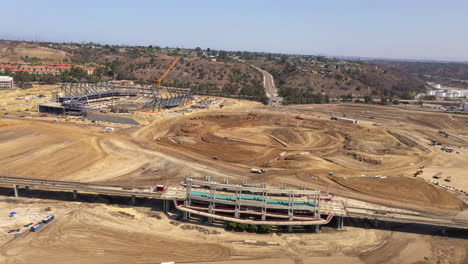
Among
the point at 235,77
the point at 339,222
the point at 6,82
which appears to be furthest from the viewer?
the point at 235,77

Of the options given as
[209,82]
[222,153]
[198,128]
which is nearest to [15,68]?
[209,82]

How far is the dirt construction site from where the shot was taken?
3100cm

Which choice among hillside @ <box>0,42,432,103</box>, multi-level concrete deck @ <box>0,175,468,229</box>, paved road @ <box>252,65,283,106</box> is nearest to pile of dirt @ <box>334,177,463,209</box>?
multi-level concrete deck @ <box>0,175,468,229</box>

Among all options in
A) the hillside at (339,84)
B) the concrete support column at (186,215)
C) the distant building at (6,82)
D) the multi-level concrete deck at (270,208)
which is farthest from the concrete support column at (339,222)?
the distant building at (6,82)

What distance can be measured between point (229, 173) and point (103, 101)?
226 ft

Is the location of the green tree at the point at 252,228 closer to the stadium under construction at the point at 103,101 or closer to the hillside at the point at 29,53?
the stadium under construction at the point at 103,101

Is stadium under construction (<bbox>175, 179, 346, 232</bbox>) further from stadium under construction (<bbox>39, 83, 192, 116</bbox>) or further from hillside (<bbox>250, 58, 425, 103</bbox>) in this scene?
hillside (<bbox>250, 58, 425, 103</bbox>)

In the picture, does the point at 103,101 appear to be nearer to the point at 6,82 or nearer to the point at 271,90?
the point at 6,82

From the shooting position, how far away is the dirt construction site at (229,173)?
102 feet

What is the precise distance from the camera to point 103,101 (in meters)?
103

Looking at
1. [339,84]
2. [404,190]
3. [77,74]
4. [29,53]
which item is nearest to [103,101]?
[77,74]

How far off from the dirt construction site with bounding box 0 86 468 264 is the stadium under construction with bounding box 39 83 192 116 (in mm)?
4422

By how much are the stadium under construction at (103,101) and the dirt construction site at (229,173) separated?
442 centimetres

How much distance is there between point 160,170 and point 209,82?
327ft
